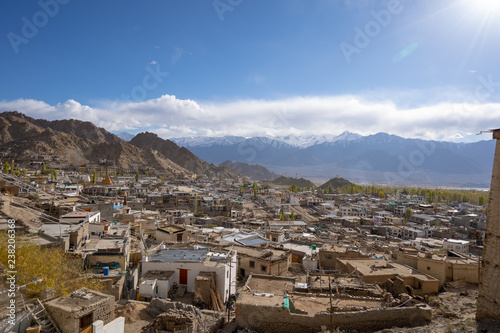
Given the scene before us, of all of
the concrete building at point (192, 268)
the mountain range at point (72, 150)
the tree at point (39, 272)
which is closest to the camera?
the tree at point (39, 272)

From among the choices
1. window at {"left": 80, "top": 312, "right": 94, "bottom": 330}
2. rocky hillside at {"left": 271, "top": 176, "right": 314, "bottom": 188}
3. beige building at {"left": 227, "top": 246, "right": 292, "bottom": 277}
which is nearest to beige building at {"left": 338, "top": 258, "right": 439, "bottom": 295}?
beige building at {"left": 227, "top": 246, "right": 292, "bottom": 277}

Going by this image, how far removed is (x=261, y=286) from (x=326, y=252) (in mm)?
6882

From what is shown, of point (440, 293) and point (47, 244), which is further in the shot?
point (440, 293)

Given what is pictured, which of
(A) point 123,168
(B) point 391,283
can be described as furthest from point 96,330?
(A) point 123,168

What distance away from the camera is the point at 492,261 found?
7410mm

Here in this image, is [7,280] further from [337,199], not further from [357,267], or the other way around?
[337,199]

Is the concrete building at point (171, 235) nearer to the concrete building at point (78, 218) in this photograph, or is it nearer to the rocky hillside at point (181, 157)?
the concrete building at point (78, 218)

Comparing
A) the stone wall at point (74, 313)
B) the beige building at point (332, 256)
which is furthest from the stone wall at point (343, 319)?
the beige building at point (332, 256)

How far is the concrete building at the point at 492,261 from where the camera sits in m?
7.30

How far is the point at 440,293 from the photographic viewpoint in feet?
41.2

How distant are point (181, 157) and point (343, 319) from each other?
126 metres

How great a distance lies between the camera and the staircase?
6.98 m

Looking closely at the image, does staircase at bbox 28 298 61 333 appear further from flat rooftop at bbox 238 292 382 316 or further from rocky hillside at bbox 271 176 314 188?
rocky hillside at bbox 271 176 314 188

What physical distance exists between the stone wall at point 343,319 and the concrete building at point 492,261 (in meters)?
1.33
